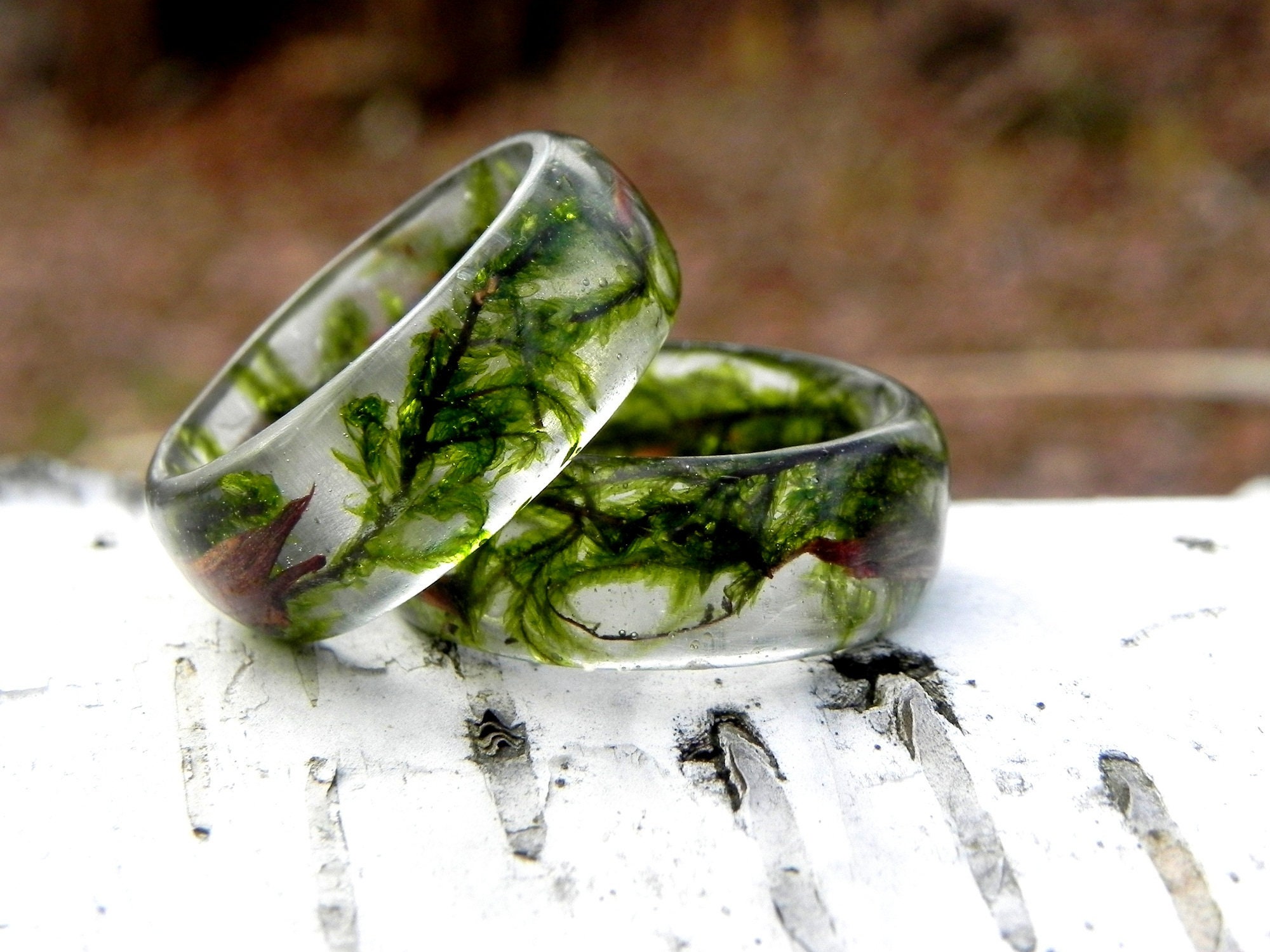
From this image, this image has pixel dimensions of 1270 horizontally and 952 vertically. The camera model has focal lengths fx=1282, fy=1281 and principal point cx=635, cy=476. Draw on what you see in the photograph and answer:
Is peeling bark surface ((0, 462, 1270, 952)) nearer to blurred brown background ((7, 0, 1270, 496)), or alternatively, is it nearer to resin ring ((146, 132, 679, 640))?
resin ring ((146, 132, 679, 640))

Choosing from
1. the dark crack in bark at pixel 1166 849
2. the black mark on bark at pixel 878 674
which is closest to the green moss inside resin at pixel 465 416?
the black mark on bark at pixel 878 674

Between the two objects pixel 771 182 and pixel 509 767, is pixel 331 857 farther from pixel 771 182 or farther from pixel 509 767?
pixel 771 182

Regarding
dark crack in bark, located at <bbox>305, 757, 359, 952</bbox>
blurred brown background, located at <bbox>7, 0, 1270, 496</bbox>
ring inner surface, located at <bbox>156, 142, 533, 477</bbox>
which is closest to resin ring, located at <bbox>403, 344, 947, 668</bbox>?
dark crack in bark, located at <bbox>305, 757, 359, 952</bbox>

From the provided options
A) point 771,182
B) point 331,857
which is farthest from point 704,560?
point 771,182

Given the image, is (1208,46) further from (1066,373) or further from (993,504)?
(993,504)

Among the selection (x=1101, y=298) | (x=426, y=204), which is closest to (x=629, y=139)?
(x=1101, y=298)

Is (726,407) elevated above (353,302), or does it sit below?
below

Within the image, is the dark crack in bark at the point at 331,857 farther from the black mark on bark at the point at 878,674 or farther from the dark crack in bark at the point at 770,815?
the black mark on bark at the point at 878,674
